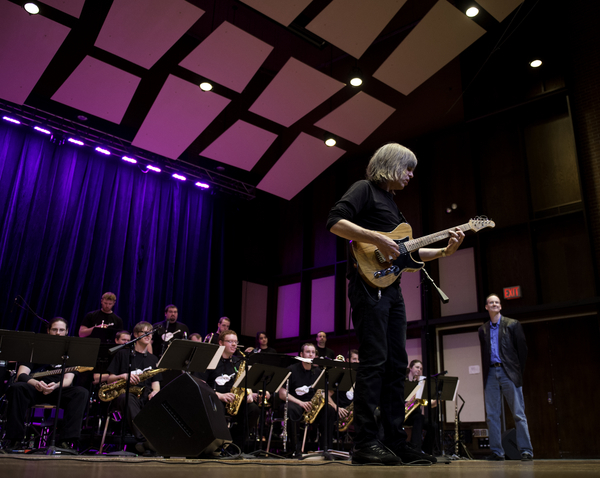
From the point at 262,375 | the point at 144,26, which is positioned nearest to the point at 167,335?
the point at 262,375

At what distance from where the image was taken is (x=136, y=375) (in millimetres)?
5359

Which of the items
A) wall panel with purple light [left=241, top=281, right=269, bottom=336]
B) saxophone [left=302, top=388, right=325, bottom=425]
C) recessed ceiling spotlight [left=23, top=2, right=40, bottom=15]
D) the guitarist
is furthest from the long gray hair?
wall panel with purple light [left=241, top=281, right=269, bottom=336]

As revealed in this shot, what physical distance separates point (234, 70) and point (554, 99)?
15.6 feet

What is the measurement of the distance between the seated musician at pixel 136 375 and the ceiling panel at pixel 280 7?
3.94 m

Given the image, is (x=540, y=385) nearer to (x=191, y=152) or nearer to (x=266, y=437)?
(x=266, y=437)

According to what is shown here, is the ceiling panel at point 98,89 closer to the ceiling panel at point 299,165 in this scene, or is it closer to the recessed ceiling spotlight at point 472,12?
the ceiling panel at point 299,165

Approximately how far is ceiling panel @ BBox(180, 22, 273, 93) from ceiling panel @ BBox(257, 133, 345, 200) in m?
1.76

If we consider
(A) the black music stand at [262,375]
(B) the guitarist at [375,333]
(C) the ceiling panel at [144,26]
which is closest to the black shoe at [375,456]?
(B) the guitarist at [375,333]

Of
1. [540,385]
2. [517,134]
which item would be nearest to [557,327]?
[540,385]

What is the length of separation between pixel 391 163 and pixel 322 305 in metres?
7.44

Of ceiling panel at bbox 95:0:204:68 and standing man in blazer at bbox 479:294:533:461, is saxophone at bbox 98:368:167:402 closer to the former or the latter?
standing man in blazer at bbox 479:294:533:461

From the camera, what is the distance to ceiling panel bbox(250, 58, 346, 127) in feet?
24.3

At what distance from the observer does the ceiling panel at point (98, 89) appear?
281 inches

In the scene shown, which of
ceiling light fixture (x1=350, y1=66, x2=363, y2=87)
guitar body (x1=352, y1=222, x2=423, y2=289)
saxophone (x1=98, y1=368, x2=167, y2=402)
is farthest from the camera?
ceiling light fixture (x1=350, y1=66, x2=363, y2=87)
